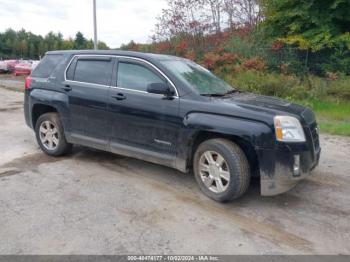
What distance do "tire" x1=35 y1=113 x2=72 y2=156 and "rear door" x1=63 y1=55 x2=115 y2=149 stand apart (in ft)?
1.11

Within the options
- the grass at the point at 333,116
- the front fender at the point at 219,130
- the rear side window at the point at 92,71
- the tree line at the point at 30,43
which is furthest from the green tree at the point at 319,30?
the tree line at the point at 30,43

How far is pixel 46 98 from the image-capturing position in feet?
19.4

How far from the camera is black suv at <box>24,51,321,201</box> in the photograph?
13.2ft

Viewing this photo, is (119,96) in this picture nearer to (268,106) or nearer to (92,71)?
(92,71)

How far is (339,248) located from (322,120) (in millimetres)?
6619

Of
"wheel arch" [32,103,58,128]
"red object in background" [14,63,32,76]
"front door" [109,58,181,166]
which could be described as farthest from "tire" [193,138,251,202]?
"red object in background" [14,63,32,76]

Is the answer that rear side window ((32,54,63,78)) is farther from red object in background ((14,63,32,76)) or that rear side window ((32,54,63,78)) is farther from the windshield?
red object in background ((14,63,32,76))

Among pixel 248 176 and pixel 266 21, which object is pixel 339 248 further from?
pixel 266 21

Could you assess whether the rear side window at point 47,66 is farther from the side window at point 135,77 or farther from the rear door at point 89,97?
the side window at point 135,77

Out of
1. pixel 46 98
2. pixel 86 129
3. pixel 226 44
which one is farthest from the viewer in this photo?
pixel 226 44

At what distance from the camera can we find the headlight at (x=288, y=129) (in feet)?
13.0

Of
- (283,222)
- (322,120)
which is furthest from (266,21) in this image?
(283,222)

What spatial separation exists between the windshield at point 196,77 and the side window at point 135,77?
0.83 feet

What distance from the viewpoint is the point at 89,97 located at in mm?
5379
